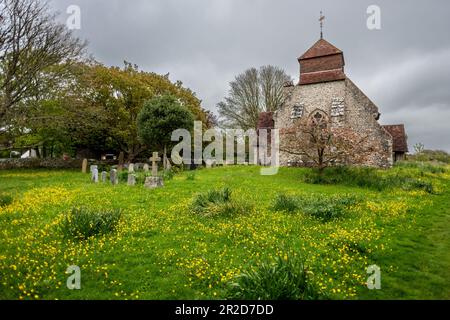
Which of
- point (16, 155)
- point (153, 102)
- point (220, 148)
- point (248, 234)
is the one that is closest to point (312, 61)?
point (153, 102)

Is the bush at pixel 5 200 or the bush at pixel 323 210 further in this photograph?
the bush at pixel 5 200

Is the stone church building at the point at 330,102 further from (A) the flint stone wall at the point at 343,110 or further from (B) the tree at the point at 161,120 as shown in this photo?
(B) the tree at the point at 161,120

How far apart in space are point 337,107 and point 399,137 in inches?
523

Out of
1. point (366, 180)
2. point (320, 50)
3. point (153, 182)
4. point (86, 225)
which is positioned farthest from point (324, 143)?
point (86, 225)

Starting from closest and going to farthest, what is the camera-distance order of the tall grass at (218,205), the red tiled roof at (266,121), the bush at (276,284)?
the bush at (276,284)
the tall grass at (218,205)
the red tiled roof at (266,121)

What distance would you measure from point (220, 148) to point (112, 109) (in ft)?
50.0

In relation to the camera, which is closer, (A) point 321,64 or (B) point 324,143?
(B) point 324,143

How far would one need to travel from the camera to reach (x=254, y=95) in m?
39.8

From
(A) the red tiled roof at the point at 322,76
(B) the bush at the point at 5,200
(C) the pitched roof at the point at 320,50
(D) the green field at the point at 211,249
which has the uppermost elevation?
(C) the pitched roof at the point at 320,50

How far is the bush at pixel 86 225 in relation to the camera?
7.14m

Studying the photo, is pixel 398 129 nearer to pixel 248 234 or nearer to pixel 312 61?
pixel 312 61

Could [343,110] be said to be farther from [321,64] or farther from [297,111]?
[321,64]

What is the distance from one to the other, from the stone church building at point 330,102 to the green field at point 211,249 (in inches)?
515

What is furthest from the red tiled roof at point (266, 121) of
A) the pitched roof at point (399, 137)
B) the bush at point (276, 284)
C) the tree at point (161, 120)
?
the bush at point (276, 284)
